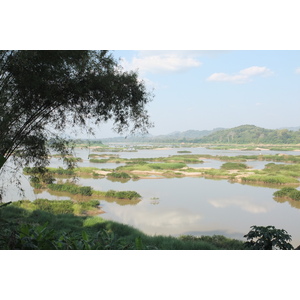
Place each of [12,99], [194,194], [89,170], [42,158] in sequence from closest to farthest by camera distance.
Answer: [12,99], [42,158], [194,194], [89,170]

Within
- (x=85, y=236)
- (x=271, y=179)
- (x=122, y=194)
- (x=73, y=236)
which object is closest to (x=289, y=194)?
(x=271, y=179)

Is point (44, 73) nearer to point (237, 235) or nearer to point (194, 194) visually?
point (237, 235)

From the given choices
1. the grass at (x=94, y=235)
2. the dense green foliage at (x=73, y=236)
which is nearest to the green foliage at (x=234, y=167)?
the grass at (x=94, y=235)

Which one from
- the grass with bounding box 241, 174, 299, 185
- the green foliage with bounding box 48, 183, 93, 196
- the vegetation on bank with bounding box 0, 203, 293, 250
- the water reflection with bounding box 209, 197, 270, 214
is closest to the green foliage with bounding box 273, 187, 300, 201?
the water reflection with bounding box 209, 197, 270, 214

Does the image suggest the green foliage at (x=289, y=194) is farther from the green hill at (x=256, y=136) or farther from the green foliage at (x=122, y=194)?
the green hill at (x=256, y=136)

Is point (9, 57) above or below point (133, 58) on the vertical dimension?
below

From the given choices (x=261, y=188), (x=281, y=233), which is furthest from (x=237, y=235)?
(x=281, y=233)

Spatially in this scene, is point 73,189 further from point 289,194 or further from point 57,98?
point 289,194

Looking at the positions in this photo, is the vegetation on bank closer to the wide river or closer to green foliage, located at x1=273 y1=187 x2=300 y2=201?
the wide river
